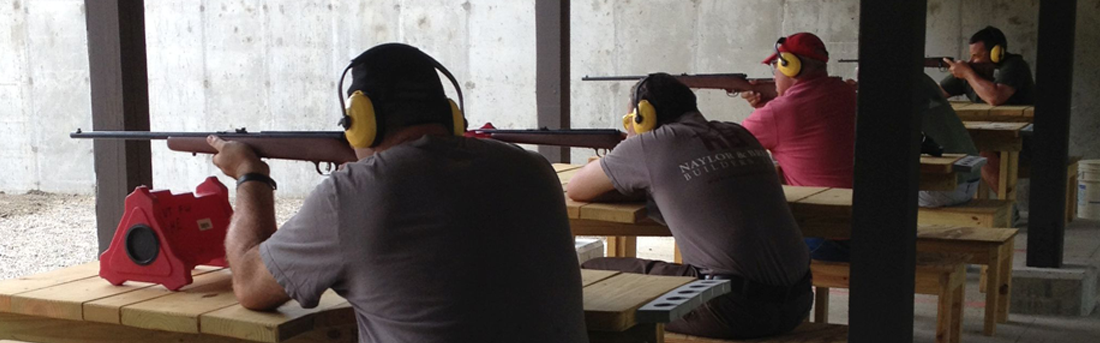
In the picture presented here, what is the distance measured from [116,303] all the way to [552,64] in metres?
3.42

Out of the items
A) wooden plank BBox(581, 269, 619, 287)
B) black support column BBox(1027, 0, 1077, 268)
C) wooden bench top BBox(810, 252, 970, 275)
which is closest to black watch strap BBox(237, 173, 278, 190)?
wooden plank BBox(581, 269, 619, 287)

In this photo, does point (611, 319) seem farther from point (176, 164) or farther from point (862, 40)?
point (176, 164)

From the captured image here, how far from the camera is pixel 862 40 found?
2836 mm

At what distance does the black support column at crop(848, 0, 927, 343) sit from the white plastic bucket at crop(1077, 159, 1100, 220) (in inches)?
238

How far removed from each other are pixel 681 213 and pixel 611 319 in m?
1.14

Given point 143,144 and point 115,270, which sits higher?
point 143,144

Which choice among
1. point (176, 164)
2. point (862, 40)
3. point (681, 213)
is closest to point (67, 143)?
point (176, 164)

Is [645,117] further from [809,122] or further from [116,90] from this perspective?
[116,90]

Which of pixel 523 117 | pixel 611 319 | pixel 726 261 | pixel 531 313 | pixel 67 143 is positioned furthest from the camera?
pixel 67 143

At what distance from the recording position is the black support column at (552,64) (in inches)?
219

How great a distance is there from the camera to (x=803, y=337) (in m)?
3.34

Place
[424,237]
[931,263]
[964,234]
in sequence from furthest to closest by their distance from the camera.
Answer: [964,234]
[931,263]
[424,237]

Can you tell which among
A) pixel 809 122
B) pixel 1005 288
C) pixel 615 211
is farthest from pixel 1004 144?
pixel 615 211

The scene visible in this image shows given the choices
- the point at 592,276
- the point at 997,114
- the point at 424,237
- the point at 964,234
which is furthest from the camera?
the point at 997,114
